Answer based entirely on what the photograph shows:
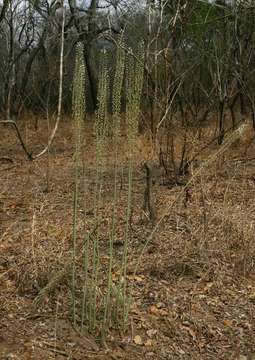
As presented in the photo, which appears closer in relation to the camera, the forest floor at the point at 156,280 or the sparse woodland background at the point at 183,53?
the forest floor at the point at 156,280

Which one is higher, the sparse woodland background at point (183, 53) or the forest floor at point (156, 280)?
the sparse woodland background at point (183, 53)

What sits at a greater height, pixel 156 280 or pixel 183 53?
pixel 183 53

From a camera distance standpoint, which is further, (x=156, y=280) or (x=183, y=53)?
(x=183, y=53)

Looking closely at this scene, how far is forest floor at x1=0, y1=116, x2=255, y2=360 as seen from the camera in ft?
9.98

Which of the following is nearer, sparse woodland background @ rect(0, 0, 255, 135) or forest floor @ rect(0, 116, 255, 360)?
forest floor @ rect(0, 116, 255, 360)

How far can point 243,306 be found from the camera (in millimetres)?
3684

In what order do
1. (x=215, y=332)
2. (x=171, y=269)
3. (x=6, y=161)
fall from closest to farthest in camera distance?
1. (x=215, y=332)
2. (x=171, y=269)
3. (x=6, y=161)

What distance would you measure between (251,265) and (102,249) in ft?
3.70

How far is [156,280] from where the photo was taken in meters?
3.84

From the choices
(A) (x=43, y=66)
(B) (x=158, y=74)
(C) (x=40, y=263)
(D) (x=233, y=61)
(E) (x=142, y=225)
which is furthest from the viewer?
(A) (x=43, y=66)

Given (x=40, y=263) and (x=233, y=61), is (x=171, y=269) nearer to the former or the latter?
(x=40, y=263)

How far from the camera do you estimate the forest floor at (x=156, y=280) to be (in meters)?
3.04

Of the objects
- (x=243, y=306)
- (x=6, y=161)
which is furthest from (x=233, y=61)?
(x=243, y=306)

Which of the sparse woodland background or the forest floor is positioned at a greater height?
the sparse woodland background
